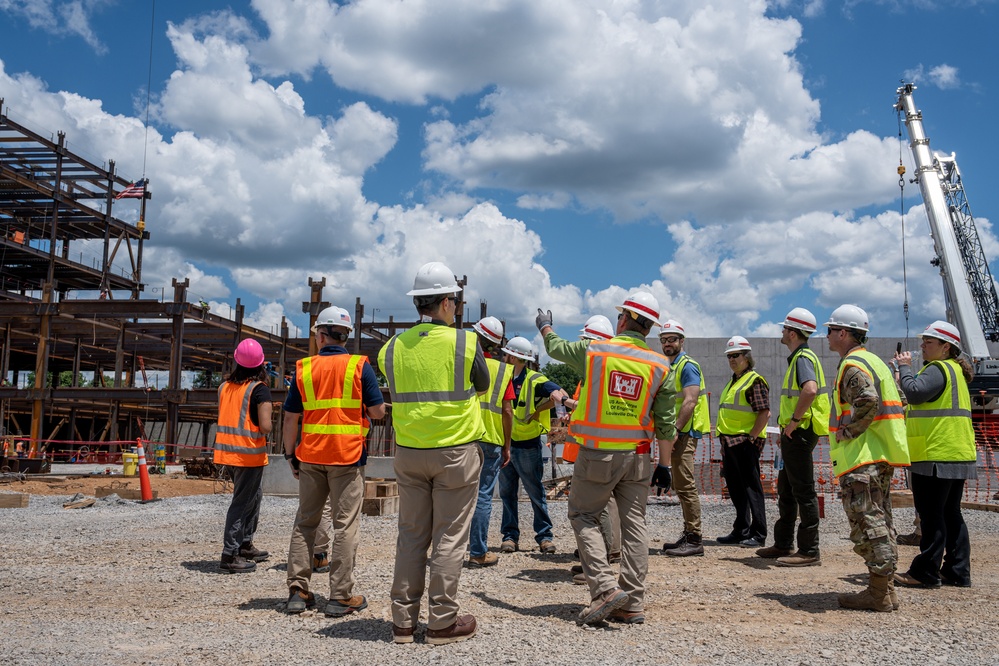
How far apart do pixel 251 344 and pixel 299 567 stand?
2150 millimetres

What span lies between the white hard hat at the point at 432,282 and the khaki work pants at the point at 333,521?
1.32 m

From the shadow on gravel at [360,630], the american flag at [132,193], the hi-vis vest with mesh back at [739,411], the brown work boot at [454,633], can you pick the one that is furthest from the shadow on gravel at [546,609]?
the american flag at [132,193]

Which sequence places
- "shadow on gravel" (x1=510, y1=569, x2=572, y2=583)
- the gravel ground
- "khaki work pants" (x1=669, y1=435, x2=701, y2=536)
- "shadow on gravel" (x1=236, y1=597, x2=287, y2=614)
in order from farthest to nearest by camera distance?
1. "khaki work pants" (x1=669, y1=435, x2=701, y2=536)
2. "shadow on gravel" (x1=510, y1=569, x2=572, y2=583)
3. "shadow on gravel" (x1=236, y1=597, x2=287, y2=614)
4. the gravel ground

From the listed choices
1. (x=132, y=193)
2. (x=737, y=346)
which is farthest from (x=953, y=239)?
(x=132, y=193)

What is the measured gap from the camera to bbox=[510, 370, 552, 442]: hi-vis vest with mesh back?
A: 6.77 m

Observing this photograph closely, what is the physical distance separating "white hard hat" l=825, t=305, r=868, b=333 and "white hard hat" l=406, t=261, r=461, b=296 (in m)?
2.74

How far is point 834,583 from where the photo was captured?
5.79m

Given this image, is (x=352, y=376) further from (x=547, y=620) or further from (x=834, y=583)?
(x=834, y=583)

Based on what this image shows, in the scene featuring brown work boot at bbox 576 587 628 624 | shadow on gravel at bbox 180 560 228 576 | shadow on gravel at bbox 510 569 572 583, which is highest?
brown work boot at bbox 576 587 628 624

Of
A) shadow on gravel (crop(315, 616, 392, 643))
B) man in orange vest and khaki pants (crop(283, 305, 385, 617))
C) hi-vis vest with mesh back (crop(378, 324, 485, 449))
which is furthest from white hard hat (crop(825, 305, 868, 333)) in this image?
shadow on gravel (crop(315, 616, 392, 643))

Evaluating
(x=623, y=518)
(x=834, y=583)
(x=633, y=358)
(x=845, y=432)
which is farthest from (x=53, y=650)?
Answer: (x=834, y=583)

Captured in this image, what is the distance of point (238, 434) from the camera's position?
20.7ft

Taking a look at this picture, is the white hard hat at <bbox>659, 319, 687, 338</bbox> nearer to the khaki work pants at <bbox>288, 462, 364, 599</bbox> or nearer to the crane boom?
the khaki work pants at <bbox>288, 462, 364, 599</bbox>

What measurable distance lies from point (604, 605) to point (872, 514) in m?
1.82
